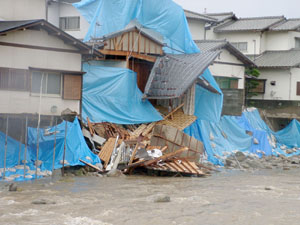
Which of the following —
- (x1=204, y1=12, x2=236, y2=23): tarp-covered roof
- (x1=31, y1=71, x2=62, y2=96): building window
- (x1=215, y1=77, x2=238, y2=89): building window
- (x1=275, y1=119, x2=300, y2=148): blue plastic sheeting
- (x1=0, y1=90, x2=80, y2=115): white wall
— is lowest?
(x1=275, y1=119, x2=300, y2=148): blue plastic sheeting

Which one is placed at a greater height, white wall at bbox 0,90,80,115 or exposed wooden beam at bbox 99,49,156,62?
exposed wooden beam at bbox 99,49,156,62

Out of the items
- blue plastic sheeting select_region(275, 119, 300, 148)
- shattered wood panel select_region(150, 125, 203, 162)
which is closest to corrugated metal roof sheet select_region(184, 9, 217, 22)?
blue plastic sheeting select_region(275, 119, 300, 148)

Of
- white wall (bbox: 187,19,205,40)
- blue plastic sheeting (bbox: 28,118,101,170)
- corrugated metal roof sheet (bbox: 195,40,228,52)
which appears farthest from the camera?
white wall (bbox: 187,19,205,40)

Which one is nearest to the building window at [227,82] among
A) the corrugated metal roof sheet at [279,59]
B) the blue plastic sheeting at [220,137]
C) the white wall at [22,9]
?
the corrugated metal roof sheet at [279,59]

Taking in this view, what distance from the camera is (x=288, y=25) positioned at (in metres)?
38.6

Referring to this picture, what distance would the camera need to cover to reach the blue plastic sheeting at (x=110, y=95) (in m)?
22.4

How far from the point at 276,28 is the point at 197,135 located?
54.2 ft

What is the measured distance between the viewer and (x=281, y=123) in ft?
122

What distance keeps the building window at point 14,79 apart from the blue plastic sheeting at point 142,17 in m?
5.32

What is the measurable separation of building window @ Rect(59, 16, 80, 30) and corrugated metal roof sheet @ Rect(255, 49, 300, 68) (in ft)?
49.4

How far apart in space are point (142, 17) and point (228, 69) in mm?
9850

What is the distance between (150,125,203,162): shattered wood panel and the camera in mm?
22125

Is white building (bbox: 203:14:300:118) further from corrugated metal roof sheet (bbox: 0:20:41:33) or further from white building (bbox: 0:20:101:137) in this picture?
corrugated metal roof sheet (bbox: 0:20:41:33)

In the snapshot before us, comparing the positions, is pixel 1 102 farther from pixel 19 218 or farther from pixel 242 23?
pixel 242 23
